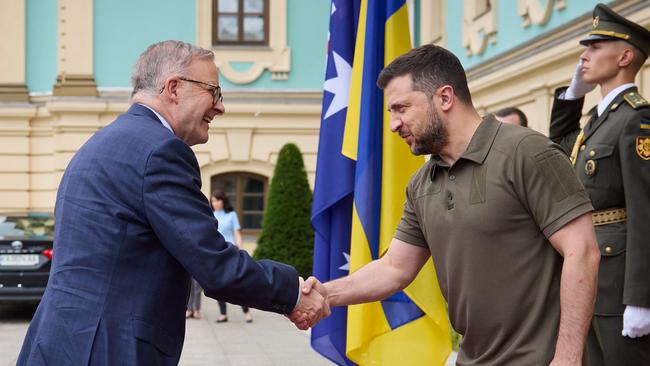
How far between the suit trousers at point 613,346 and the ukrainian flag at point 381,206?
0.99 m

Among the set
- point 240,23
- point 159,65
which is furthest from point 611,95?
point 240,23

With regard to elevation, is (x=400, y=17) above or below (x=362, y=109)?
above

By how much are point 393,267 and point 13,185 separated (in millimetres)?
17971

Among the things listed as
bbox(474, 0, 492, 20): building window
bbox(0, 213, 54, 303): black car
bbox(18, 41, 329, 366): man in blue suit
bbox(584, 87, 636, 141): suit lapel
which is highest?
bbox(474, 0, 492, 20): building window

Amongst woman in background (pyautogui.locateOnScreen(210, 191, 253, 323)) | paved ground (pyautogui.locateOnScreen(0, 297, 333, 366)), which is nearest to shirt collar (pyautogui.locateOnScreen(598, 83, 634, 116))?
paved ground (pyautogui.locateOnScreen(0, 297, 333, 366))

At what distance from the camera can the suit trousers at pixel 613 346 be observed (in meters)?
3.93

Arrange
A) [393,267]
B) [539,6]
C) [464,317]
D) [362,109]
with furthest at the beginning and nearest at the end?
[539,6]
[362,109]
[393,267]
[464,317]

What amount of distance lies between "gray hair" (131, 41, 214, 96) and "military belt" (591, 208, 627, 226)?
5.93 feet

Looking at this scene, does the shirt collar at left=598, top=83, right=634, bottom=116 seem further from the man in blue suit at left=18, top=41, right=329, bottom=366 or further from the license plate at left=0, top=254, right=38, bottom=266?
the license plate at left=0, top=254, right=38, bottom=266

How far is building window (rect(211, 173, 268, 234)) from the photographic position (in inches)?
810

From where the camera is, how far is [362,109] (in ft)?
16.8

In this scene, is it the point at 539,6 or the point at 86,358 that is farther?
the point at 539,6

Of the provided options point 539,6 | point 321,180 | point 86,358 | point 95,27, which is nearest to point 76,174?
point 86,358

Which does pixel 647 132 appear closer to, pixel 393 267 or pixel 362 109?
pixel 393 267
